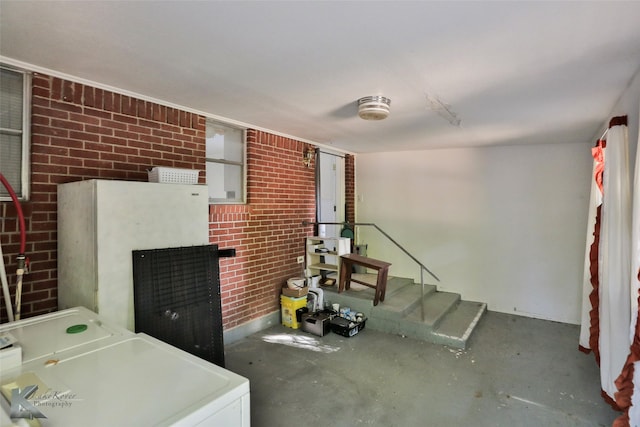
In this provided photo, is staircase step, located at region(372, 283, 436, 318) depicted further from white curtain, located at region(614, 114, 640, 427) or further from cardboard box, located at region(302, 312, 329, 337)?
white curtain, located at region(614, 114, 640, 427)

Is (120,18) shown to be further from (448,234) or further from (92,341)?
(448,234)

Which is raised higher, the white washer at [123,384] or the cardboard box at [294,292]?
the white washer at [123,384]

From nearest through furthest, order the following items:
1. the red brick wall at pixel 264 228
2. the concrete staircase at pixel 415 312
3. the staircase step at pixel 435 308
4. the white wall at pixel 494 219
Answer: the red brick wall at pixel 264 228 < the concrete staircase at pixel 415 312 < the staircase step at pixel 435 308 < the white wall at pixel 494 219

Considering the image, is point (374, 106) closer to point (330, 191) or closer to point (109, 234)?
point (109, 234)

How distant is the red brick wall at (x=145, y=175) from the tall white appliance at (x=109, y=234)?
13cm

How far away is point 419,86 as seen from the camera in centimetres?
237

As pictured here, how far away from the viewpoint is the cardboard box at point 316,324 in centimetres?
369

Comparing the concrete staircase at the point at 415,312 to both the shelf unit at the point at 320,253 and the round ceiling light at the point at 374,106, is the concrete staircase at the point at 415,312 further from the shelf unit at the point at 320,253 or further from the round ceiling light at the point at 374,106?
the round ceiling light at the point at 374,106

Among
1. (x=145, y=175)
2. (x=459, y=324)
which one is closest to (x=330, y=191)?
(x=459, y=324)

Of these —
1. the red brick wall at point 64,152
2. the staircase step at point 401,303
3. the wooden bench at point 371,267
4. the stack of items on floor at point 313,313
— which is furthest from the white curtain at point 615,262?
the red brick wall at point 64,152

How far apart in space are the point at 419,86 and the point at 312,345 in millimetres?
2733

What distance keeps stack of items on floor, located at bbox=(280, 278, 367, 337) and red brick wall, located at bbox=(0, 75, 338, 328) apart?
0.20 m

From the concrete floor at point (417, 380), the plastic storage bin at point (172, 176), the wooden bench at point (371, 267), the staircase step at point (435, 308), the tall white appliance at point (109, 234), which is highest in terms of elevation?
the plastic storage bin at point (172, 176)

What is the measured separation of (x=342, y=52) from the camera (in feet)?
6.11
